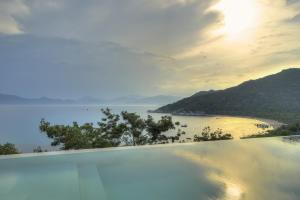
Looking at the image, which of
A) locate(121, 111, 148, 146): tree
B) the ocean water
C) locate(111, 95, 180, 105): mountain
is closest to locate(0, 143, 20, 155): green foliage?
the ocean water

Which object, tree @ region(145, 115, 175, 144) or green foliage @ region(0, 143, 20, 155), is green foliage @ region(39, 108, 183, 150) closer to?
tree @ region(145, 115, 175, 144)

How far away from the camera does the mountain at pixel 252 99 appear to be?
1096cm

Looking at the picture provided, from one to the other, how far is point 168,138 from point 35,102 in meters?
7.25

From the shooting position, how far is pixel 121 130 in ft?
29.0

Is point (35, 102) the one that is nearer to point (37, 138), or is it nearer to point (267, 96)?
point (37, 138)

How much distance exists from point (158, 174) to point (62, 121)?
Result: 6969mm

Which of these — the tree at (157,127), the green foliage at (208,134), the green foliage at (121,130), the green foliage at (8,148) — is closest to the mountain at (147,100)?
the tree at (157,127)

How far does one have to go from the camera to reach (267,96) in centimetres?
1182

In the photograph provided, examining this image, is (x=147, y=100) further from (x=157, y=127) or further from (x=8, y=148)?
(x=8, y=148)

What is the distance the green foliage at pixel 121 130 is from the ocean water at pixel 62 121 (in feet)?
0.95

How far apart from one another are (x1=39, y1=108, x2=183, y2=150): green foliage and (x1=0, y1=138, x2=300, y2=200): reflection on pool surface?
203 inches

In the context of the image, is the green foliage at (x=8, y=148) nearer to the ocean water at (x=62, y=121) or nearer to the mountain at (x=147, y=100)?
the ocean water at (x=62, y=121)

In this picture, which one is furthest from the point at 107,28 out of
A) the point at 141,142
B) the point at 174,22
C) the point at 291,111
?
the point at 291,111

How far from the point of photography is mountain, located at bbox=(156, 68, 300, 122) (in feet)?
36.0
